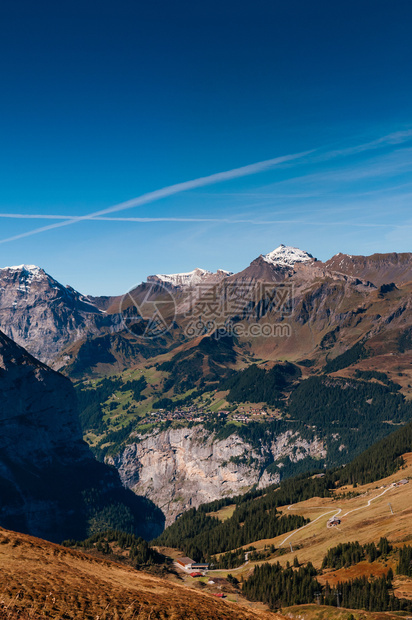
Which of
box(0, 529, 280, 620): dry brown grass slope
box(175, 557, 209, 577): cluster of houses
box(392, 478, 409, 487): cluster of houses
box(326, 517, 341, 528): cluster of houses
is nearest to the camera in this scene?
box(0, 529, 280, 620): dry brown grass slope

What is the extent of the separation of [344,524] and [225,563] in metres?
47.8

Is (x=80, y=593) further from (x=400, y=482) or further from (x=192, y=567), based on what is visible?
(x=400, y=482)

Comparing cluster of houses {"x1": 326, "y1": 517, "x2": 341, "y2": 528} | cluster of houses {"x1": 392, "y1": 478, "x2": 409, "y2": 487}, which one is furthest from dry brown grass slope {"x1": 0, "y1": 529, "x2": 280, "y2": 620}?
cluster of houses {"x1": 392, "y1": 478, "x2": 409, "y2": 487}

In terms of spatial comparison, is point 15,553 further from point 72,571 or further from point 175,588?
point 175,588

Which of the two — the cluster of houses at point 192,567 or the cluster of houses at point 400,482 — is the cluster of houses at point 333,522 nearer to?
the cluster of houses at point 400,482

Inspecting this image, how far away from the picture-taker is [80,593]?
166 ft

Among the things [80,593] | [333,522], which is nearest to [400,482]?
[333,522]

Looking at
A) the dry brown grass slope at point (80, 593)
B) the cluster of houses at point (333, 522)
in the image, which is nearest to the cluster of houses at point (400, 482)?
the cluster of houses at point (333, 522)

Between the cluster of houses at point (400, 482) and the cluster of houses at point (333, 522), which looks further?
the cluster of houses at point (400, 482)

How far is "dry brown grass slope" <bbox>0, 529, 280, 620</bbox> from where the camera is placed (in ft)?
146

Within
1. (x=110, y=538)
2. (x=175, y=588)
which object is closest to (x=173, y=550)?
(x=110, y=538)

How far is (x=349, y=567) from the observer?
128 meters

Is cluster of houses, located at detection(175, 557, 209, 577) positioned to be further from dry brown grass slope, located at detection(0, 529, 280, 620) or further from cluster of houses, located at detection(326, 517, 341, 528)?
dry brown grass slope, located at detection(0, 529, 280, 620)

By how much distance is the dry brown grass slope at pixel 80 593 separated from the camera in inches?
1754
